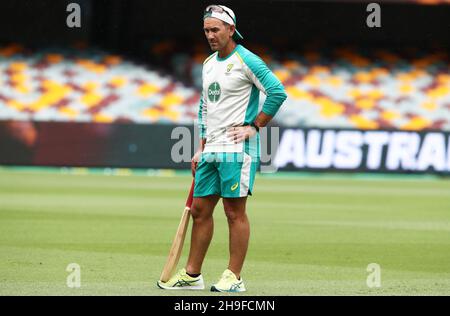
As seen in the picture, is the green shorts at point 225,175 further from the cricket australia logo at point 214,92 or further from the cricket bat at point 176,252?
the cricket australia logo at point 214,92

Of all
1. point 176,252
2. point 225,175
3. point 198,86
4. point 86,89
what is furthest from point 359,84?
point 225,175

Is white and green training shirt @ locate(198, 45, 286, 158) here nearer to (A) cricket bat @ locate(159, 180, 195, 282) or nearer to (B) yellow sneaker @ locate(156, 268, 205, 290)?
(A) cricket bat @ locate(159, 180, 195, 282)

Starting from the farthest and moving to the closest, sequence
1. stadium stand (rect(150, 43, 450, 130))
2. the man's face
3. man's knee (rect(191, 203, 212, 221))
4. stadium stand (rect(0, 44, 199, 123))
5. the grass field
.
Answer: stadium stand (rect(150, 43, 450, 130))
stadium stand (rect(0, 44, 199, 123))
the grass field
man's knee (rect(191, 203, 212, 221))
the man's face

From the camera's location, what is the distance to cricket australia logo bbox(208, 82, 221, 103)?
26.8 feet

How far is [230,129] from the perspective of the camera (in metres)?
8.17

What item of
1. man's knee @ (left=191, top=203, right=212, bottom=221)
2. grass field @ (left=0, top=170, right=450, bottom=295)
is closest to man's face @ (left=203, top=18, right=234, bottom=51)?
man's knee @ (left=191, top=203, right=212, bottom=221)

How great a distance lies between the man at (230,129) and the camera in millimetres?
8070

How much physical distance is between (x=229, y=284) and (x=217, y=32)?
79.2 inches

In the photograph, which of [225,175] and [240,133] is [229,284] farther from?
[240,133]

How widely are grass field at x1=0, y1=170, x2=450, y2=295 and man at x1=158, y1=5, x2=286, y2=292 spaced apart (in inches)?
19.2

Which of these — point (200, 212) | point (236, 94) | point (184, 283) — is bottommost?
point (184, 283)

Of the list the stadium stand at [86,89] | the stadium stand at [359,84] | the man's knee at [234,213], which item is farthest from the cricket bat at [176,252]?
the stadium stand at [359,84]

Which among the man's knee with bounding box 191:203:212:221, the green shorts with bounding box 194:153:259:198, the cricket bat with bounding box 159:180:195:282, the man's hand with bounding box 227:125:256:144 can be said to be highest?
the man's hand with bounding box 227:125:256:144

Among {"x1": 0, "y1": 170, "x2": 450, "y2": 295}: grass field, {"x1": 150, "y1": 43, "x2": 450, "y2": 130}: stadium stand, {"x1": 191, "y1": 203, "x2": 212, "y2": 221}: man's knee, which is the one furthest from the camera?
{"x1": 150, "y1": 43, "x2": 450, "y2": 130}: stadium stand
